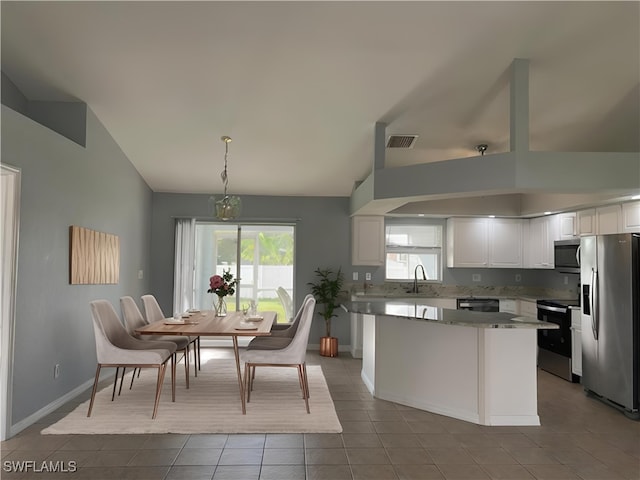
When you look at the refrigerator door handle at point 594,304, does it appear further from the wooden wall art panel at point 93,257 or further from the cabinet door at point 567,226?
the wooden wall art panel at point 93,257

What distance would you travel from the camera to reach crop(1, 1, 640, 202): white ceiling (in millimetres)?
3219

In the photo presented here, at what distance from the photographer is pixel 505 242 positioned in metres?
6.70

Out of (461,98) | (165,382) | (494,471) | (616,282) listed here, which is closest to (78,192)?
(165,382)

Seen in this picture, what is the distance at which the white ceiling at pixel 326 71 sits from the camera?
3219mm

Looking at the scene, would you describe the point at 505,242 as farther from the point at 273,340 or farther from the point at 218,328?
the point at 218,328

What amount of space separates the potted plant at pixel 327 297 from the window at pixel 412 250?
0.87m

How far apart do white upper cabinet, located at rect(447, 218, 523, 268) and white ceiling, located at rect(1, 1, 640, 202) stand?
58.7 inches

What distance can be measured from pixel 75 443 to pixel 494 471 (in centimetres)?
278

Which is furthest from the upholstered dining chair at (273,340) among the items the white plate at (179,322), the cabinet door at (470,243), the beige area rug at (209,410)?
the cabinet door at (470,243)

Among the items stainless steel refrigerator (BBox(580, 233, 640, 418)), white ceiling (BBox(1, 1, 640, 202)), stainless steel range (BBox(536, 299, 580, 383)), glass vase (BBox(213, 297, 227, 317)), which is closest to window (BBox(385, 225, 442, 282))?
stainless steel range (BBox(536, 299, 580, 383))

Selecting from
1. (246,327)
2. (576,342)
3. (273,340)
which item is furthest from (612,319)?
(246,327)

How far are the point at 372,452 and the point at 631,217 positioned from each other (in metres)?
3.51

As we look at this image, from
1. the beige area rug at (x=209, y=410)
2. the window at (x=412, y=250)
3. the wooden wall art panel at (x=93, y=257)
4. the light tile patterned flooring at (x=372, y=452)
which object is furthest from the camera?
the window at (x=412, y=250)

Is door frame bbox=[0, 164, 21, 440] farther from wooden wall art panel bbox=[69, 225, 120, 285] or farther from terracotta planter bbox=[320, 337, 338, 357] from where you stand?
terracotta planter bbox=[320, 337, 338, 357]
